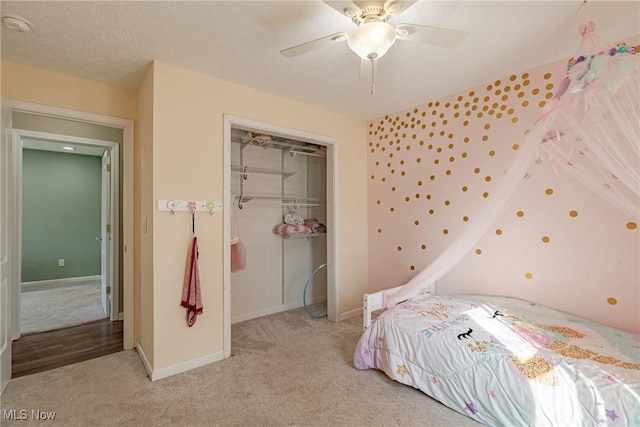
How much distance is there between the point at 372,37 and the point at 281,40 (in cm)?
80

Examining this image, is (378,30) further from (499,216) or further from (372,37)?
(499,216)

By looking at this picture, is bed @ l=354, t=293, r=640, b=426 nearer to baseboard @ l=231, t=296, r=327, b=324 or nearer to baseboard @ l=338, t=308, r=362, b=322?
baseboard @ l=338, t=308, r=362, b=322

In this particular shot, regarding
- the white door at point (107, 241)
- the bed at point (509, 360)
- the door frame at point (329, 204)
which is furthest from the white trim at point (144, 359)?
the bed at point (509, 360)

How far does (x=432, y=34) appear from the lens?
1508 millimetres

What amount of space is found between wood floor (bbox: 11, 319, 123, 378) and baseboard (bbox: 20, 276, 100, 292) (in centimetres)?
247

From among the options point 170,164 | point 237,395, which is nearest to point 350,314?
point 237,395

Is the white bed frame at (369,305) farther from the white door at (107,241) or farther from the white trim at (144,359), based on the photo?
the white door at (107,241)

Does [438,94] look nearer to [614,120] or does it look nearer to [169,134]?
[614,120]

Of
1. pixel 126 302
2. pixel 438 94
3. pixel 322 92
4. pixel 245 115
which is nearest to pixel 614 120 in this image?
pixel 438 94

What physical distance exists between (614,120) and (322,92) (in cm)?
214

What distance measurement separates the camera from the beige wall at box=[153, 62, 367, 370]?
7.40ft

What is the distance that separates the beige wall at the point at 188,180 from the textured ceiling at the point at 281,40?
0.58ft

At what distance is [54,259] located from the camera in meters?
5.27

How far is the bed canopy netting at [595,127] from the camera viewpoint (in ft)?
5.11
